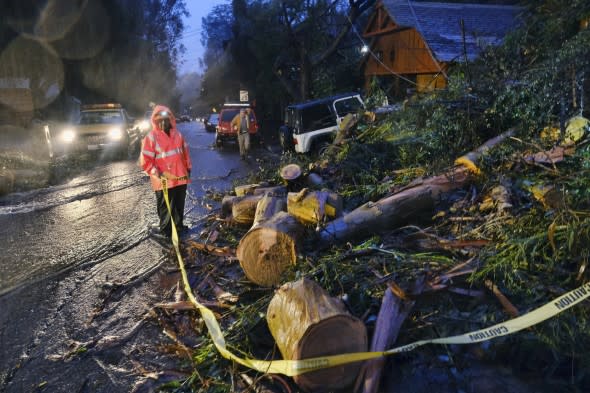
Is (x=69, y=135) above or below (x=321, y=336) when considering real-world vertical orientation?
above

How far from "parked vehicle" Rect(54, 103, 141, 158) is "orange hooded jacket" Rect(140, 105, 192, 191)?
1013cm

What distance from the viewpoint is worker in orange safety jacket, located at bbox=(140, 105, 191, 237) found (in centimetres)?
670

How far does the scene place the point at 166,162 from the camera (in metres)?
6.81

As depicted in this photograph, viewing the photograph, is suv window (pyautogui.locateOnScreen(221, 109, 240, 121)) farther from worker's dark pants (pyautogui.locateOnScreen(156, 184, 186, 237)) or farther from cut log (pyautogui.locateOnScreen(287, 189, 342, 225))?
cut log (pyautogui.locateOnScreen(287, 189, 342, 225))

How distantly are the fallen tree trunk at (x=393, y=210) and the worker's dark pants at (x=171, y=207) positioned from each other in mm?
2958

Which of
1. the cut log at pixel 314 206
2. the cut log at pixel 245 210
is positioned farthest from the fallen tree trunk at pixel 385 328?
the cut log at pixel 245 210

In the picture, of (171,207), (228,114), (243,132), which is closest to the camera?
(171,207)

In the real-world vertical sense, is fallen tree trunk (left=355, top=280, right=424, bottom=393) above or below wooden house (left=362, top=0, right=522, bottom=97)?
below

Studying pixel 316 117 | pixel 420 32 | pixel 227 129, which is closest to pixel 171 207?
pixel 316 117

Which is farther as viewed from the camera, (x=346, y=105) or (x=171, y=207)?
(x=346, y=105)

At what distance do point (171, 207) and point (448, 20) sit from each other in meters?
17.0

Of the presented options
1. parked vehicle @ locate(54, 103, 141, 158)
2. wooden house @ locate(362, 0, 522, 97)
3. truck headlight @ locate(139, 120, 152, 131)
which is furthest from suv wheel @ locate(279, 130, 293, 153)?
truck headlight @ locate(139, 120, 152, 131)

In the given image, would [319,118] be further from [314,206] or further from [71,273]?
[71,273]

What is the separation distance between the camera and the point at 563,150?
5184 millimetres
